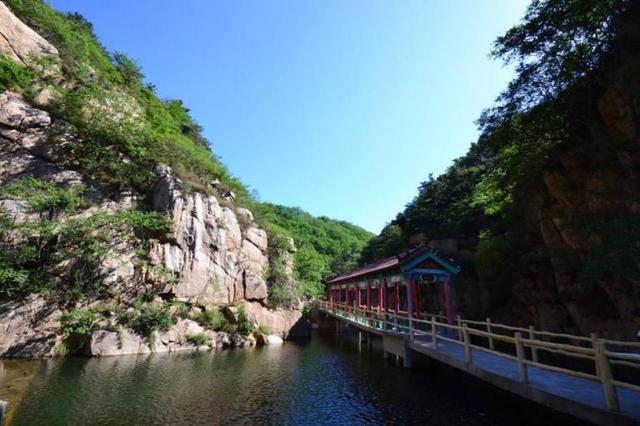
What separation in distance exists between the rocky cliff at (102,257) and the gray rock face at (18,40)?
0.24ft

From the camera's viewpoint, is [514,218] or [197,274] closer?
[514,218]

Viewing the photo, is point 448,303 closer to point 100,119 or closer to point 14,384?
point 14,384

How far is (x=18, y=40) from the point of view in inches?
927

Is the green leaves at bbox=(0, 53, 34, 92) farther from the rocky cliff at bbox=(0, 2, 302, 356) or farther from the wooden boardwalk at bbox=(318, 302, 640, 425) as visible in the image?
the wooden boardwalk at bbox=(318, 302, 640, 425)

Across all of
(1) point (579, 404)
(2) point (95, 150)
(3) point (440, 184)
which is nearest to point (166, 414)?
(1) point (579, 404)

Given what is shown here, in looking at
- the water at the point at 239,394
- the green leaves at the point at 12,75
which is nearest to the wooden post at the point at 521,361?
the water at the point at 239,394

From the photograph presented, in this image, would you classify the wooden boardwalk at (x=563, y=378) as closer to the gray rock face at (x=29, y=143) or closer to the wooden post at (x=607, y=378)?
the wooden post at (x=607, y=378)

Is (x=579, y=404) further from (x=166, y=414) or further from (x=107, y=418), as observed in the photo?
(x=107, y=418)

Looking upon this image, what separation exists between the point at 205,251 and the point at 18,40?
20.0 meters

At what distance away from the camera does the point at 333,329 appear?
34.4m

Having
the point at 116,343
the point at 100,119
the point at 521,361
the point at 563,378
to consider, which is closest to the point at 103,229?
the point at 116,343

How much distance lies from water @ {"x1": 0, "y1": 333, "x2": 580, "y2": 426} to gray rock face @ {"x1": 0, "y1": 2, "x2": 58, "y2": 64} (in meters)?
21.5

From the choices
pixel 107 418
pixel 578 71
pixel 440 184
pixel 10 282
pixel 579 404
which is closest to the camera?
pixel 579 404

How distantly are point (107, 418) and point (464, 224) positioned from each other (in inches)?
1184
